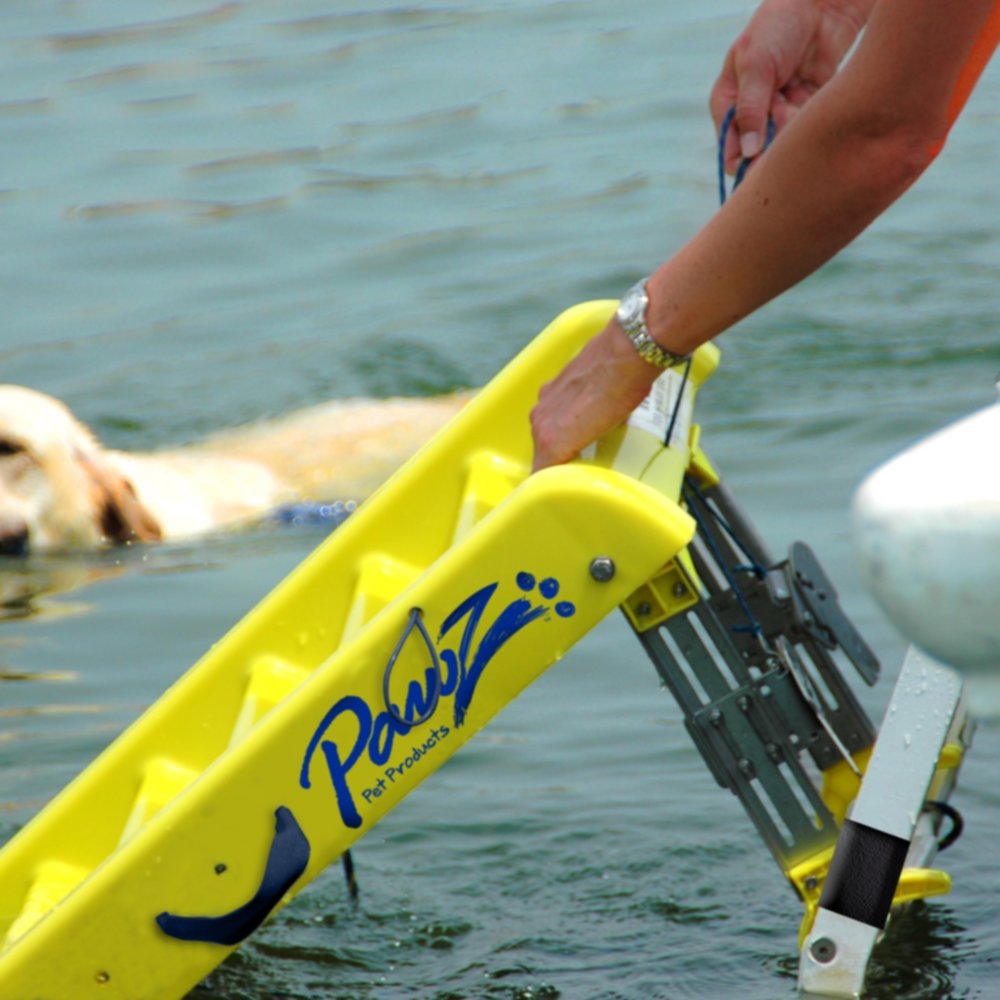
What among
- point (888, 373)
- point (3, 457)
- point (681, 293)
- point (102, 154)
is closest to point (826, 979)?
point (681, 293)

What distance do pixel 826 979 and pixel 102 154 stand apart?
9.14m

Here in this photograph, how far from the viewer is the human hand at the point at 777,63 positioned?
281cm

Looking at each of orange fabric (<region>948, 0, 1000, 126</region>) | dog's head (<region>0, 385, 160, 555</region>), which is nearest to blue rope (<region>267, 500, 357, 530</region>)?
dog's head (<region>0, 385, 160, 555</region>)

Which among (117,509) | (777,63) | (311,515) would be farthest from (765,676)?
(117,509)

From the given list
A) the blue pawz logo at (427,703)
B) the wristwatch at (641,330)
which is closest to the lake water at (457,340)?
the blue pawz logo at (427,703)

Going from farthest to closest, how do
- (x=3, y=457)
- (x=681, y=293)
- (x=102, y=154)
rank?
1. (x=102, y=154)
2. (x=3, y=457)
3. (x=681, y=293)

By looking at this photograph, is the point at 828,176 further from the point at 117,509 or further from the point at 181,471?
the point at 181,471

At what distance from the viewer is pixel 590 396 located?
2496 millimetres

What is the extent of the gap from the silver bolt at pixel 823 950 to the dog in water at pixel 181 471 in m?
3.84

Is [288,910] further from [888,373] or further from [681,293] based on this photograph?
[888,373]

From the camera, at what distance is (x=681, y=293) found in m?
2.31

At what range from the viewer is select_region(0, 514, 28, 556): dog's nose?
5.95 metres

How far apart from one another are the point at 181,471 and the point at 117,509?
23.8 inches

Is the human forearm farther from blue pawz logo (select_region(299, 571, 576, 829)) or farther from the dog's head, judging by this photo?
the dog's head
